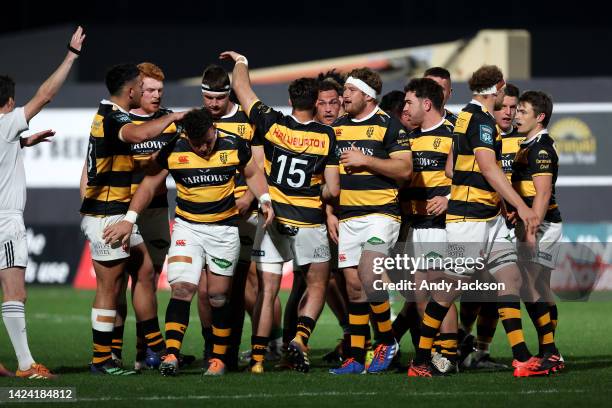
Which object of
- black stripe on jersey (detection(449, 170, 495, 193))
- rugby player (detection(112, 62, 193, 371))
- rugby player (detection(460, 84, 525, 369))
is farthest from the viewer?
rugby player (detection(460, 84, 525, 369))

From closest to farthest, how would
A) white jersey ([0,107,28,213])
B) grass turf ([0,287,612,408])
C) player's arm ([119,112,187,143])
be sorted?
1. grass turf ([0,287,612,408])
2. player's arm ([119,112,187,143])
3. white jersey ([0,107,28,213])

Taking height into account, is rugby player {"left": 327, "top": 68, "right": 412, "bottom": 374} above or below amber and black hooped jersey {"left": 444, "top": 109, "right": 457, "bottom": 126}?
below

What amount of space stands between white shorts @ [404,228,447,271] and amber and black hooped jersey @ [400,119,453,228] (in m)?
0.06

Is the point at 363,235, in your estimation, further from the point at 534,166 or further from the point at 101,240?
the point at 101,240

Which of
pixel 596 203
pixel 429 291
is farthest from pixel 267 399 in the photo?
pixel 596 203

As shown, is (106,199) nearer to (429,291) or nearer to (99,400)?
(99,400)

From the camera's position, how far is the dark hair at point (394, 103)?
11.7 m

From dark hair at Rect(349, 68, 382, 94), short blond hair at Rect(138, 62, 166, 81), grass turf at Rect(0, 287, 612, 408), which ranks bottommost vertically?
grass turf at Rect(0, 287, 612, 408)

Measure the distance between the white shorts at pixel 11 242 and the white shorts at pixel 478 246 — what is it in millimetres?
3448

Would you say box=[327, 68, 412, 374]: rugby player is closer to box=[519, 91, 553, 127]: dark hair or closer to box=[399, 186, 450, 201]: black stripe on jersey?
box=[399, 186, 450, 201]: black stripe on jersey

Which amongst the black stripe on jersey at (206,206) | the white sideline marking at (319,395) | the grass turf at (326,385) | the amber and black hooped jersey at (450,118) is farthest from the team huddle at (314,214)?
the white sideline marking at (319,395)

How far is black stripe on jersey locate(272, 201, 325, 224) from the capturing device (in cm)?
1039

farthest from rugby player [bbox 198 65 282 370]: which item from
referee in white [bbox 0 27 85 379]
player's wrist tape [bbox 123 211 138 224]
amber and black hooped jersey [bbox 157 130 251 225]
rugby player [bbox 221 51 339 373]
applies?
referee in white [bbox 0 27 85 379]

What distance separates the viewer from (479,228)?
10.0 metres
